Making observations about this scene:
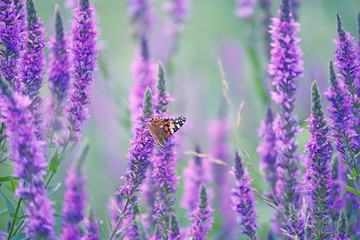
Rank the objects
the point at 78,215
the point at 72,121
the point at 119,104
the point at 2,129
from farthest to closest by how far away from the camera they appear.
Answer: the point at 119,104
the point at 78,215
the point at 72,121
the point at 2,129

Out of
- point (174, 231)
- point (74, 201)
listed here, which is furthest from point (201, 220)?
point (74, 201)

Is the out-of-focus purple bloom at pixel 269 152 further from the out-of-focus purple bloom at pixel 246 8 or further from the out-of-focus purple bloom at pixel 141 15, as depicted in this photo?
the out-of-focus purple bloom at pixel 141 15

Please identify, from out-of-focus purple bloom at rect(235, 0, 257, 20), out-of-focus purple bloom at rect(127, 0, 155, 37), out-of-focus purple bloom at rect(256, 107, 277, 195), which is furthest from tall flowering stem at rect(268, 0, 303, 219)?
out-of-focus purple bloom at rect(127, 0, 155, 37)

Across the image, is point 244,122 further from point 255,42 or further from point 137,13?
point 137,13

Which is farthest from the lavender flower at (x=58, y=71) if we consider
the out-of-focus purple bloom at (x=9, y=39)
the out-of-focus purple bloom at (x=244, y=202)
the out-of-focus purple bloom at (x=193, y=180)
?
the out-of-focus purple bloom at (x=193, y=180)

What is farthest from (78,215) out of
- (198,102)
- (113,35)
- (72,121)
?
(113,35)

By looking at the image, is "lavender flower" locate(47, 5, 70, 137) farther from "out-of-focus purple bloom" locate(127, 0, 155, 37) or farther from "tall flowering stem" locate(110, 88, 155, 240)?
"out-of-focus purple bloom" locate(127, 0, 155, 37)
